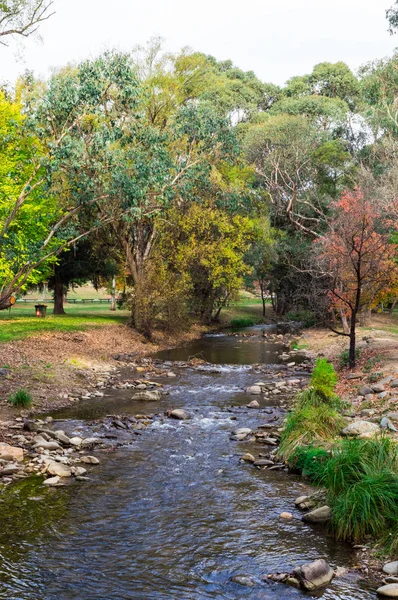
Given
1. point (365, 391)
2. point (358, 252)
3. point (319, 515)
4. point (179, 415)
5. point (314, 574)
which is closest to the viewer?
point (314, 574)

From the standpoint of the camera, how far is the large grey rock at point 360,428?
12162mm

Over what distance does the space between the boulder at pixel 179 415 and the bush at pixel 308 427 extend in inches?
149

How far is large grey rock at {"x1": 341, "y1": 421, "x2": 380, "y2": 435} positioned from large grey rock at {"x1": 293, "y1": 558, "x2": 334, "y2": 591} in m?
5.15

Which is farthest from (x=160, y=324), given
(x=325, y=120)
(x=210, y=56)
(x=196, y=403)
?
(x=210, y=56)

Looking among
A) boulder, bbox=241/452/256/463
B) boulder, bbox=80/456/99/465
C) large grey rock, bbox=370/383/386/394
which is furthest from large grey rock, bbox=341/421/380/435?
boulder, bbox=80/456/99/465

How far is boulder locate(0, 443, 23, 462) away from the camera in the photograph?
11.6 m

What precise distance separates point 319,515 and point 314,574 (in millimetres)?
1822

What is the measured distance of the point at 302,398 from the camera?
1345 centimetres

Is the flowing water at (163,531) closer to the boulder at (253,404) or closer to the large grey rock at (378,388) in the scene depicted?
the boulder at (253,404)

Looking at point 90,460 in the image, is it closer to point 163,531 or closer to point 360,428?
point 163,531

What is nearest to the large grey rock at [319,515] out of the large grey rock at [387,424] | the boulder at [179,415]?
the large grey rock at [387,424]

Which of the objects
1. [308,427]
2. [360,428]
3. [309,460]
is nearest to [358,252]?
[360,428]

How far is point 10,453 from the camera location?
11711 mm

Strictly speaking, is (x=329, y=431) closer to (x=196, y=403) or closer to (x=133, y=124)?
(x=196, y=403)
